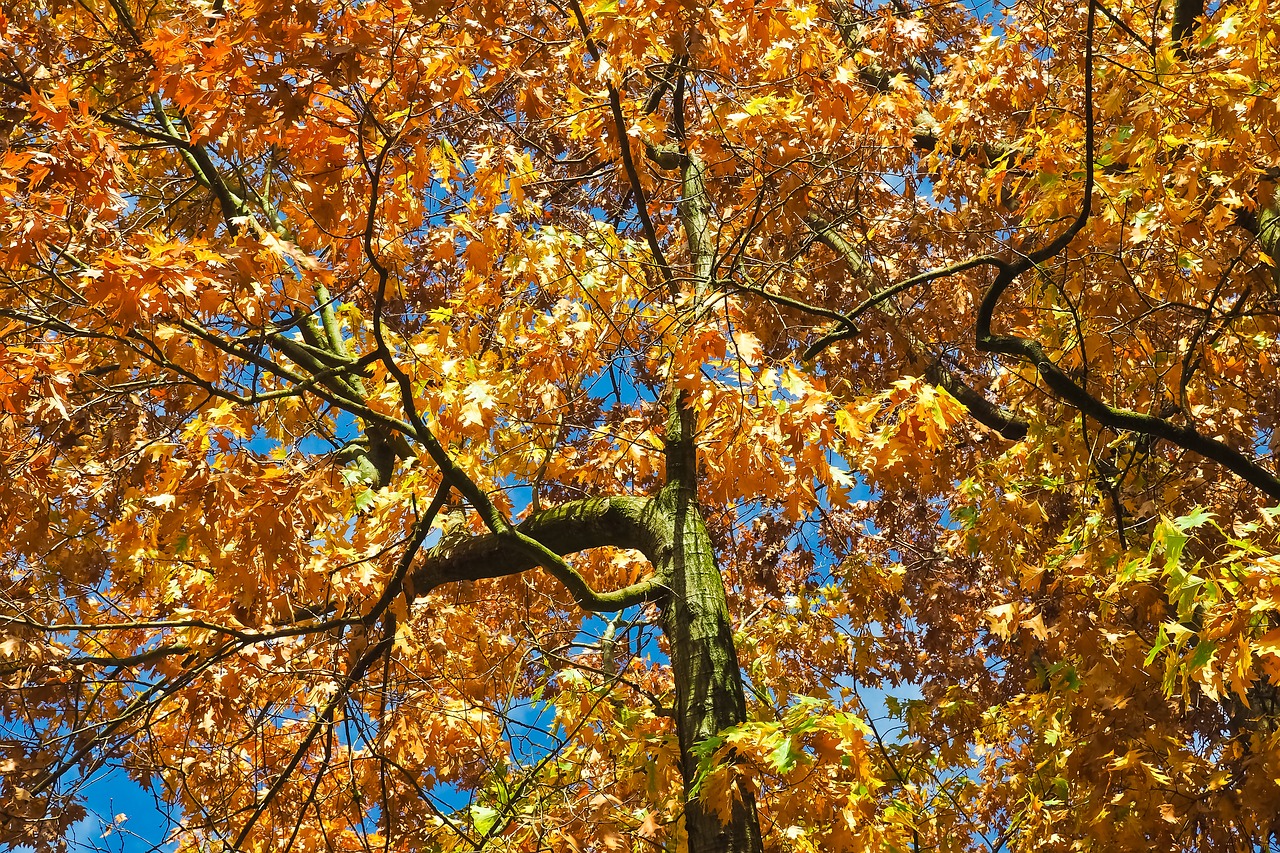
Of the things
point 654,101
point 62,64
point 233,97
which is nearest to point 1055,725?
point 654,101

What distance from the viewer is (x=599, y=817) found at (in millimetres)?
4879

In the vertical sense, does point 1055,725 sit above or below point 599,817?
above

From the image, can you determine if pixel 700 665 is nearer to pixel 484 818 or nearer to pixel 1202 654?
pixel 484 818

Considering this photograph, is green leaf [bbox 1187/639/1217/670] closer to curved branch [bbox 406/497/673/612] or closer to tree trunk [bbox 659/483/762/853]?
tree trunk [bbox 659/483/762/853]

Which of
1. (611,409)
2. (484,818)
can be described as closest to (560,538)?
(484,818)

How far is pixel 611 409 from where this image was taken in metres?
8.99

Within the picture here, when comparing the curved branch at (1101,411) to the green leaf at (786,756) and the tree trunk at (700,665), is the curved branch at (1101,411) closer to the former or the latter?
the tree trunk at (700,665)

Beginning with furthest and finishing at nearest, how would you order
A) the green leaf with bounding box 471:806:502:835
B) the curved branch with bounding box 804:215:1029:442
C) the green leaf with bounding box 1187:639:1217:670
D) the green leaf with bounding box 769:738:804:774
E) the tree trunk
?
the curved branch with bounding box 804:215:1029:442 → the green leaf with bounding box 471:806:502:835 → the tree trunk → the green leaf with bounding box 769:738:804:774 → the green leaf with bounding box 1187:639:1217:670

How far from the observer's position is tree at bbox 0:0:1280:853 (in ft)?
14.7

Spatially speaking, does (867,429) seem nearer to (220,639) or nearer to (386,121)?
(386,121)

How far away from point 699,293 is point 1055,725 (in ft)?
14.3

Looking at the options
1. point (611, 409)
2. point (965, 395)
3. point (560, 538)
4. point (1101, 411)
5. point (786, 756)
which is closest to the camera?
point (786, 756)

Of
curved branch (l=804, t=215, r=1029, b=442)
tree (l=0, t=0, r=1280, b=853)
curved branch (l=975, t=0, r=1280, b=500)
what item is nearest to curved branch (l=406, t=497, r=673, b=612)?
tree (l=0, t=0, r=1280, b=853)

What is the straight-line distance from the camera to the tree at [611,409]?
4484 mm
